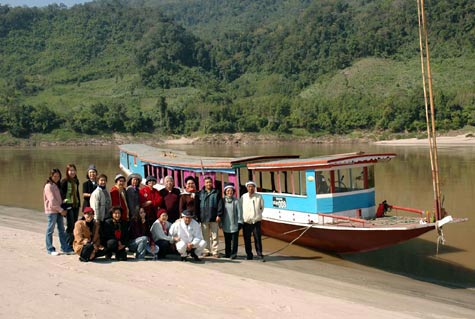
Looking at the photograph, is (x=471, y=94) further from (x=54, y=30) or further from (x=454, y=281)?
(x=54, y=30)

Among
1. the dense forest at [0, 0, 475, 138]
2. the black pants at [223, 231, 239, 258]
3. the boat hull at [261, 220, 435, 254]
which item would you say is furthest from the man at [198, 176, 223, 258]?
the dense forest at [0, 0, 475, 138]

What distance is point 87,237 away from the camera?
9.91m

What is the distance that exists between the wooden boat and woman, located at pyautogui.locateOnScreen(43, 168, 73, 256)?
605 centimetres

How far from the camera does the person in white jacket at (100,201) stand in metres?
9.91

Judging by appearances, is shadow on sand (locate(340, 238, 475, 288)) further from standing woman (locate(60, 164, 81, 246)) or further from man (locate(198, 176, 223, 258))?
standing woman (locate(60, 164, 81, 246))

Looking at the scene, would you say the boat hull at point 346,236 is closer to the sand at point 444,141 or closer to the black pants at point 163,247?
the black pants at point 163,247

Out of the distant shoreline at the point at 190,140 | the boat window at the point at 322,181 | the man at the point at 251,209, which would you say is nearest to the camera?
the man at the point at 251,209

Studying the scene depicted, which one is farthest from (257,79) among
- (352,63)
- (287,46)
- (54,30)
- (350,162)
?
(350,162)

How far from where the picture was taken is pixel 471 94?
7962cm

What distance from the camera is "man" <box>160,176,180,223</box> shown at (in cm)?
1075

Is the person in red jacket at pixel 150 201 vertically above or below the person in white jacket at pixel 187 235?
above

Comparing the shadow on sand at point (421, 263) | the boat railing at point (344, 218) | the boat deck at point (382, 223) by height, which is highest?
the boat railing at point (344, 218)

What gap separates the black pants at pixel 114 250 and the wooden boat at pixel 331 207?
5342 millimetres

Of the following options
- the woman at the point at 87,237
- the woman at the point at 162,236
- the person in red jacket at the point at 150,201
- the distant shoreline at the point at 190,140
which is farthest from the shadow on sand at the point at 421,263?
the distant shoreline at the point at 190,140
